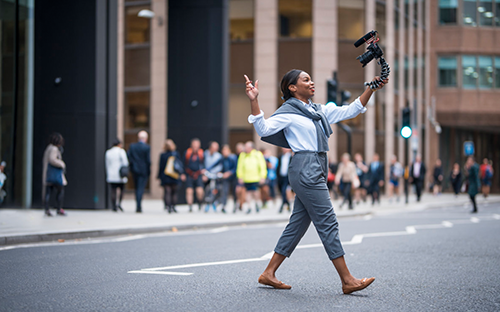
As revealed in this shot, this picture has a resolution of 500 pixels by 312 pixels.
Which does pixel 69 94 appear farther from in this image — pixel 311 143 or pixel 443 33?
pixel 443 33

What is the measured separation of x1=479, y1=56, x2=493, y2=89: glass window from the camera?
38.5 meters

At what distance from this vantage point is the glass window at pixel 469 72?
38438mm

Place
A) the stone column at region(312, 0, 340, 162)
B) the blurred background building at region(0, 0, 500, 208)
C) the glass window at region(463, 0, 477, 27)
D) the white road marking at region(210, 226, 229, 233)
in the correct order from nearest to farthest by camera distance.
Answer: the white road marking at region(210, 226, 229, 233), the blurred background building at region(0, 0, 500, 208), the stone column at region(312, 0, 340, 162), the glass window at region(463, 0, 477, 27)

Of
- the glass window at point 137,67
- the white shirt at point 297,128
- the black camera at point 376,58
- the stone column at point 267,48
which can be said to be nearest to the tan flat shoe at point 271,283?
the white shirt at point 297,128

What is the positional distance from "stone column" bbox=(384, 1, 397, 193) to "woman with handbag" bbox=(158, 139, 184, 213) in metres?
17.0

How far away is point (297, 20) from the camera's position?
26.9 metres

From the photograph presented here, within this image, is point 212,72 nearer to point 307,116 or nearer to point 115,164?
point 115,164

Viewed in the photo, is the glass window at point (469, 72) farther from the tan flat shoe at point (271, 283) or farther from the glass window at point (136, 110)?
the tan flat shoe at point (271, 283)

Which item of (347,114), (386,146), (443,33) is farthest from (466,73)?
(347,114)

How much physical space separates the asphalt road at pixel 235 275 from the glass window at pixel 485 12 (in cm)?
3119

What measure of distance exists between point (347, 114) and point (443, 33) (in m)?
35.7

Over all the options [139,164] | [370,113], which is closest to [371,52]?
[139,164]

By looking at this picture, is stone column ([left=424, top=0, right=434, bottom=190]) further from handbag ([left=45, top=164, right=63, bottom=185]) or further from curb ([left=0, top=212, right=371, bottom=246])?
handbag ([left=45, top=164, right=63, bottom=185])

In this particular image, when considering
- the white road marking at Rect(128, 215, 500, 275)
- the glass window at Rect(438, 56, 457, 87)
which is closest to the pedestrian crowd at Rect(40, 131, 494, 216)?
the white road marking at Rect(128, 215, 500, 275)
